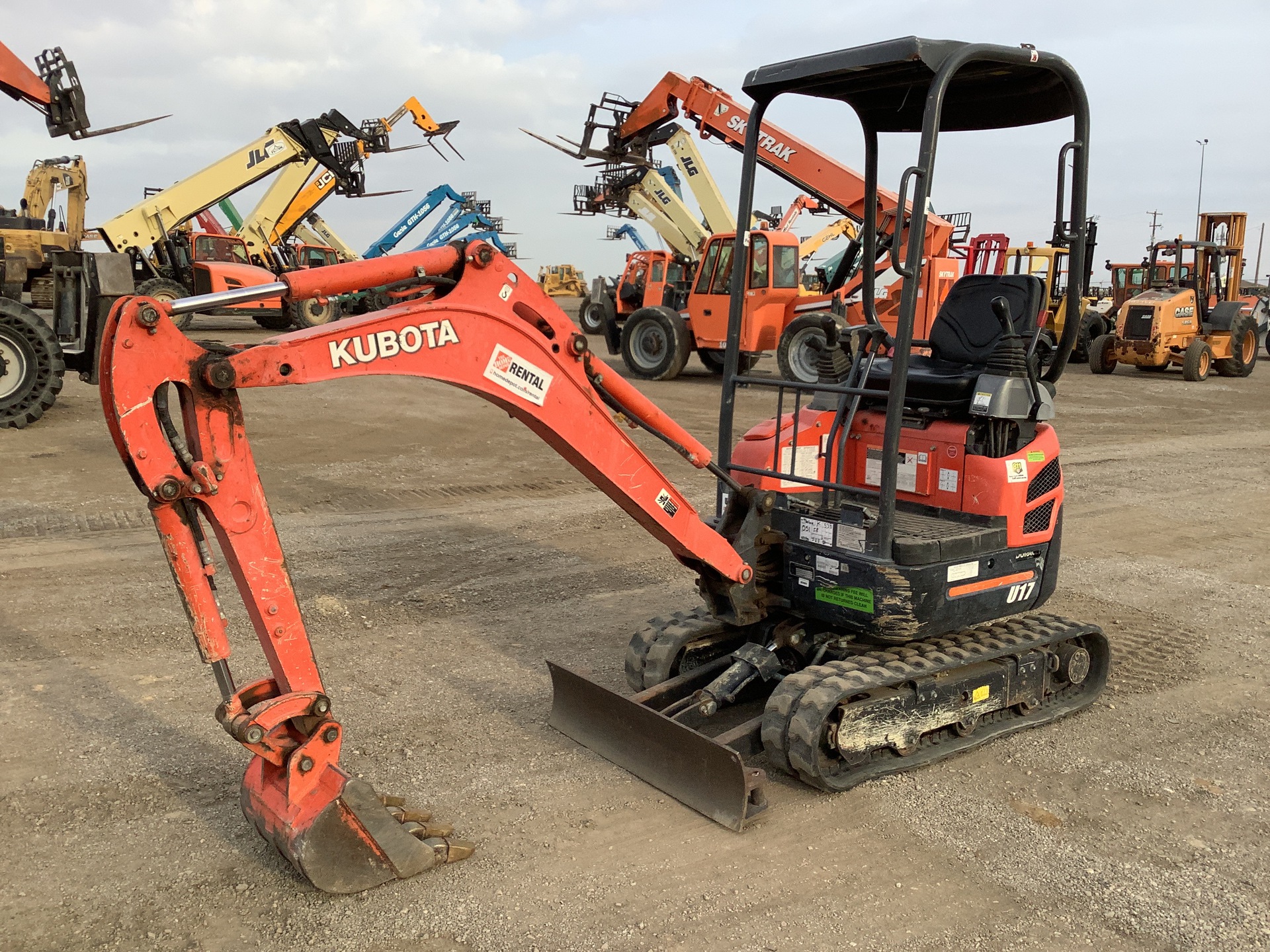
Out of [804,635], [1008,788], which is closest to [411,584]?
[804,635]

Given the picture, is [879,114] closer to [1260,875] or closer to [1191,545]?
[1260,875]

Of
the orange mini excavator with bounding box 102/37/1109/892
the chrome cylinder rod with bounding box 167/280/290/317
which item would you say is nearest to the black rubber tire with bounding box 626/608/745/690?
the orange mini excavator with bounding box 102/37/1109/892

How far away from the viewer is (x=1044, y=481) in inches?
196

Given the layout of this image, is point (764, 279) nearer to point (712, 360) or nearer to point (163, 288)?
point (712, 360)

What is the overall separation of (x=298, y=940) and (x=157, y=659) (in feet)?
8.93

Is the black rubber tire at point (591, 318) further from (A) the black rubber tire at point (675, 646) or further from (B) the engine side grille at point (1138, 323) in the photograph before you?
(A) the black rubber tire at point (675, 646)

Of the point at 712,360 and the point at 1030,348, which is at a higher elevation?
the point at 1030,348

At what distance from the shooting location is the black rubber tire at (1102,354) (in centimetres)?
2248

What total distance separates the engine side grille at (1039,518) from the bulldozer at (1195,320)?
62.1 feet

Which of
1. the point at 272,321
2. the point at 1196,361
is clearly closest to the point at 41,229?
the point at 272,321

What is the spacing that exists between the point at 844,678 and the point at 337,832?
2026 millimetres

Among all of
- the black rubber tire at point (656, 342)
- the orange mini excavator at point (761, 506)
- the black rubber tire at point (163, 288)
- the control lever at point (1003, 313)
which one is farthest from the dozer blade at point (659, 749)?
the black rubber tire at point (163, 288)

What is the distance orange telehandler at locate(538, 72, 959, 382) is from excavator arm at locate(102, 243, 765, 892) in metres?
10.4

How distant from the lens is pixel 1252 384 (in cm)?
2205
